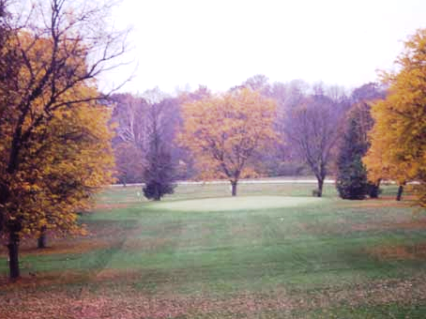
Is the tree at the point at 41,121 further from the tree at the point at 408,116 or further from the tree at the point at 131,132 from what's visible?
the tree at the point at 131,132

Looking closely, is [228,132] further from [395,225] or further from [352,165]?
A: [395,225]

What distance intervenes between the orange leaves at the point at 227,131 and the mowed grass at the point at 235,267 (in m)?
20.5

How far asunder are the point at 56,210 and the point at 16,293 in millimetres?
2325

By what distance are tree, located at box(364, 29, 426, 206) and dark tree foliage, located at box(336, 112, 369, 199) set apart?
22.3 m

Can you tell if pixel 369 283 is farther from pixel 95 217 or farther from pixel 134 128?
pixel 134 128

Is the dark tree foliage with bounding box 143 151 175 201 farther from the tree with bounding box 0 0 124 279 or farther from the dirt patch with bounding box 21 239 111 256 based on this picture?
the tree with bounding box 0 0 124 279

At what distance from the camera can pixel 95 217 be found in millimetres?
33375

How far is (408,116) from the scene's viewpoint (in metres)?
17.8

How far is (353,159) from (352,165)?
0.69 m

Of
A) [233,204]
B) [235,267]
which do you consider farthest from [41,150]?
[233,204]

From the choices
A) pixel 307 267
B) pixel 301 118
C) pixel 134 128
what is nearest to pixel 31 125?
pixel 307 267

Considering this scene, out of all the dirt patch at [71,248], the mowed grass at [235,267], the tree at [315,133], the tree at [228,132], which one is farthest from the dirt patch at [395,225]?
the tree at [315,133]

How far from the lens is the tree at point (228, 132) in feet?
171

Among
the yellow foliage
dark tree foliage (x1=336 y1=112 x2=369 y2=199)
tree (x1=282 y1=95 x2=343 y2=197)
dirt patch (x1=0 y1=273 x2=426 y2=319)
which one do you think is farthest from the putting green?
dirt patch (x1=0 y1=273 x2=426 y2=319)
